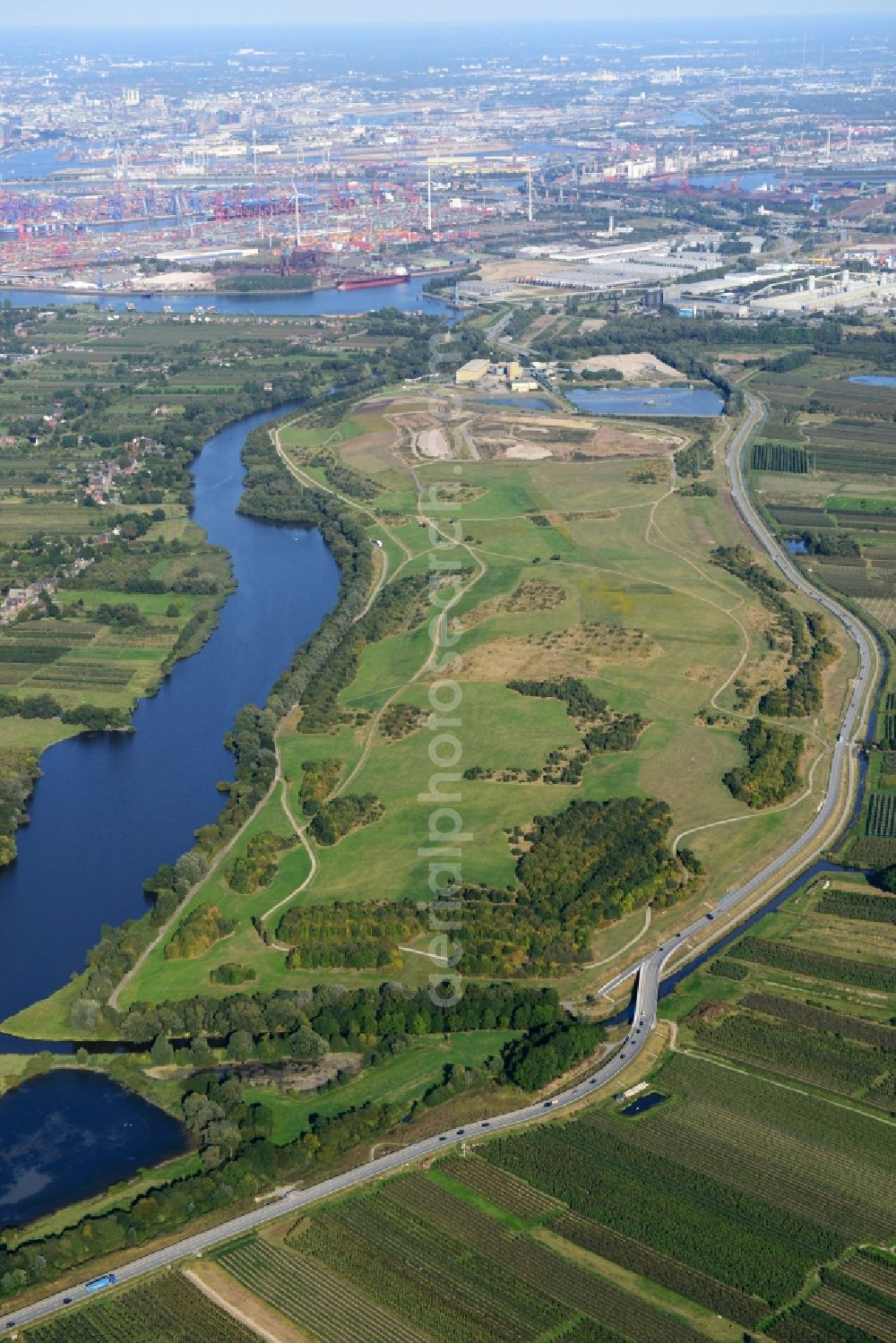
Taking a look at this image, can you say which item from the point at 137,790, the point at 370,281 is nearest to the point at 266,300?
the point at 370,281

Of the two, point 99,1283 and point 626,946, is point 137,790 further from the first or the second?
point 99,1283

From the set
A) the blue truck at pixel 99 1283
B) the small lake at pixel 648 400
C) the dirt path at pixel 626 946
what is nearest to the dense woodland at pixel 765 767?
the dirt path at pixel 626 946

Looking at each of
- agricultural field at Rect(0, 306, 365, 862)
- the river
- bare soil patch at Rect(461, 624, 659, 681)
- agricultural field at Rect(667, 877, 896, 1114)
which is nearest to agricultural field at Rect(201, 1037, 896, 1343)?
agricultural field at Rect(667, 877, 896, 1114)

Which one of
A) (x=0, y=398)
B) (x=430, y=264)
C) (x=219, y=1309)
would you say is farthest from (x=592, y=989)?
(x=430, y=264)

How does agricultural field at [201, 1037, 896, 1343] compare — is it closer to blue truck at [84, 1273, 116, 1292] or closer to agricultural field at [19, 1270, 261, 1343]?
agricultural field at [19, 1270, 261, 1343]

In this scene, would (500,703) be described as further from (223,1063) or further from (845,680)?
(223,1063)

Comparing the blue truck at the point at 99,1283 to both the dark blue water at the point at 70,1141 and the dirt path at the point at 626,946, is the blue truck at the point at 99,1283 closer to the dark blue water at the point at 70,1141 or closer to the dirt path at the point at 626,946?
the dark blue water at the point at 70,1141

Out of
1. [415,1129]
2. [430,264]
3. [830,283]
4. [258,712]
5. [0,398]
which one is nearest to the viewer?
[415,1129]
